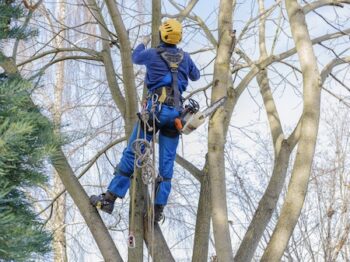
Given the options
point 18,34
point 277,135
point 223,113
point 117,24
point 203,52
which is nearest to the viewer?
point 18,34

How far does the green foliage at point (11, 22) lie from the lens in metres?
2.55

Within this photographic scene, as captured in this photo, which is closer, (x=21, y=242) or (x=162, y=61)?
(x=21, y=242)

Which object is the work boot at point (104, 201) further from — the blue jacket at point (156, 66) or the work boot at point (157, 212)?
the blue jacket at point (156, 66)

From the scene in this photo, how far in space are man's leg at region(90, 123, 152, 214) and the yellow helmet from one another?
0.70 meters

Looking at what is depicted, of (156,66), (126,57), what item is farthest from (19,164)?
(126,57)

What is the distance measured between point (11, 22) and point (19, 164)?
76 centimetres

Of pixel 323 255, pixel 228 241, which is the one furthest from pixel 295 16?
pixel 323 255

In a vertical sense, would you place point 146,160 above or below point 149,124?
below

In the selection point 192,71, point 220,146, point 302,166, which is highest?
point 192,71

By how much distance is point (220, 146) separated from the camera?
4.18m

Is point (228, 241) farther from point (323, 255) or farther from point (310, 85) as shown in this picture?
point (323, 255)

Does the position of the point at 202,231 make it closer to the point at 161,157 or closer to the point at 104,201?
the point at 161,157

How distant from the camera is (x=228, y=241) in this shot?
13.1 ft

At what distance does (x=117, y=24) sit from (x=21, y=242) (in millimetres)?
2807
